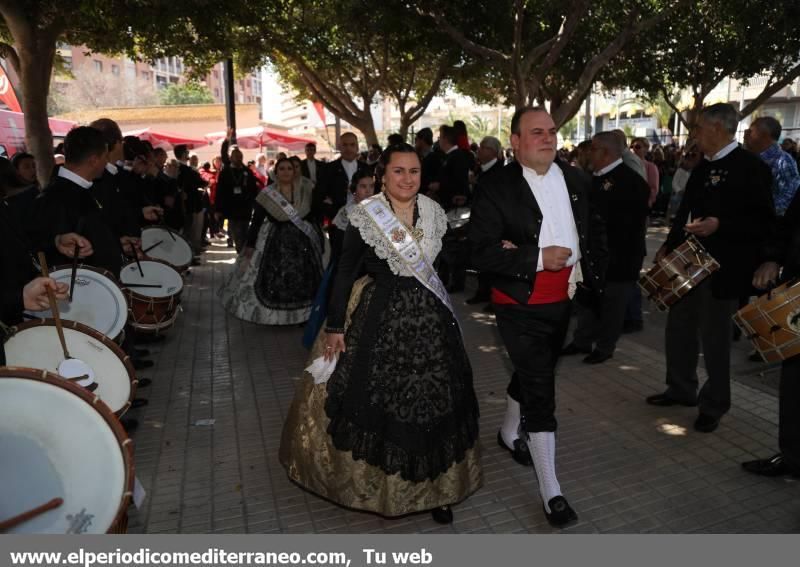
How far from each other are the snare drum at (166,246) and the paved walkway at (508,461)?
5.13 feet

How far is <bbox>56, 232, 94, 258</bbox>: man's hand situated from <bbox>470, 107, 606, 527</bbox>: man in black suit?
7.78 ft

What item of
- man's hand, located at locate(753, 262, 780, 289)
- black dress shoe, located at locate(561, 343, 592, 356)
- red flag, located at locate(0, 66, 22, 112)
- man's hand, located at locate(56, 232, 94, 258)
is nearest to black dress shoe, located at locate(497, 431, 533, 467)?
man's hand, located at locate(753, 262, 780, 289)

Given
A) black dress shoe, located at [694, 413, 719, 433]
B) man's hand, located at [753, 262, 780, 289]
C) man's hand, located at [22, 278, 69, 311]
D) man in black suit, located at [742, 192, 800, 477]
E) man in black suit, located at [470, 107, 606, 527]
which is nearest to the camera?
man's hand, located at [22, 278, 69, 311]

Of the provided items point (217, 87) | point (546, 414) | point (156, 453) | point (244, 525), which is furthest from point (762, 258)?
point (217, 87)

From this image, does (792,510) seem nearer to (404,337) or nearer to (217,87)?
(404,337)

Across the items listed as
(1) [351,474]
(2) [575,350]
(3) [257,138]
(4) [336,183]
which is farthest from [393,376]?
(3) [257,138]

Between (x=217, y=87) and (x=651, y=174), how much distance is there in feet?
358

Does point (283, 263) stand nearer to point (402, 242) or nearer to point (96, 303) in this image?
point (96, 303)

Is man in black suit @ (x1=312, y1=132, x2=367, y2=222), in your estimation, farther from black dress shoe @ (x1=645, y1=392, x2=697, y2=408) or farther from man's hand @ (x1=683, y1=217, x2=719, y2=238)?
man's hand @ (x1=683, y1=217, x2=719, y2=238)

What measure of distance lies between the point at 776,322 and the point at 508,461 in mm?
1774

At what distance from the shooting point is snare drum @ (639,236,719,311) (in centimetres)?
415

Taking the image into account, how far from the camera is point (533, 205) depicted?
11.0 feet

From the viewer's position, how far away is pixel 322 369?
3.40m

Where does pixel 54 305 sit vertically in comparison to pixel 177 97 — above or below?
below
